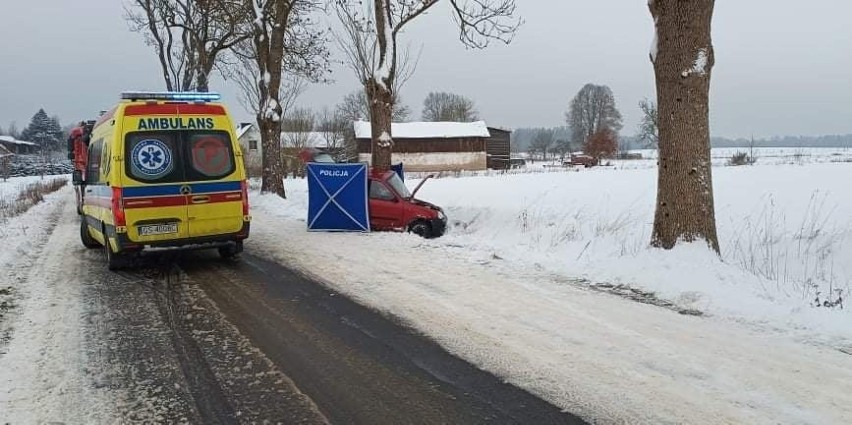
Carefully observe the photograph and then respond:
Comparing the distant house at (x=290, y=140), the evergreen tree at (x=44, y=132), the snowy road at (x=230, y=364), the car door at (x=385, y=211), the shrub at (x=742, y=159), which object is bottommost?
the snowy road at (x=230, y=364)

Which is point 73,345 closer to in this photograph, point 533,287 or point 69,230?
point 533,287

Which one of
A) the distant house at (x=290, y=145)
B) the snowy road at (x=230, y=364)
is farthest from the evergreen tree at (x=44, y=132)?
the snowy road at (x=230, y=364)

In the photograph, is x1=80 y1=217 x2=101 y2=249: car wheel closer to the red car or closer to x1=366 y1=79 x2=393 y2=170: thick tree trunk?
the red car

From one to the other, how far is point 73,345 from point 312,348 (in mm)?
2183

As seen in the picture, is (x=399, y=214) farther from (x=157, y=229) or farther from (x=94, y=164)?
(x=94, y=164)

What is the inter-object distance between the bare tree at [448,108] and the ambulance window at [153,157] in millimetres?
83744

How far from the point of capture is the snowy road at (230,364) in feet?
13.0

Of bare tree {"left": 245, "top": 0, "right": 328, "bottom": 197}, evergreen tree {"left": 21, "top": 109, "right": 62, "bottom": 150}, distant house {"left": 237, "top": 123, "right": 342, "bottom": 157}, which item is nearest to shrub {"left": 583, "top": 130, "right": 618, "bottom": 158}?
distant house {"left": 237, "top": 123, "right": 342, "bottom": 157}

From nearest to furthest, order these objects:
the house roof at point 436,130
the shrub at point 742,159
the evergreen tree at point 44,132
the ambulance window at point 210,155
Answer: the ambulance window at point 210,155, the shrub at point 742,159, the house roof at point 436,130, the evergreen tree at point 44,132

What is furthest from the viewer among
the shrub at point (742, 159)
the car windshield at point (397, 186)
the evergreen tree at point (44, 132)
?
the evergreen tree at point (44, 132)

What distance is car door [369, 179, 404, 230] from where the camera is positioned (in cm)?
1267

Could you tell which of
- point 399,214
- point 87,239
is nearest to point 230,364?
point 399,214

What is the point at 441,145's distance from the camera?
2783 inches

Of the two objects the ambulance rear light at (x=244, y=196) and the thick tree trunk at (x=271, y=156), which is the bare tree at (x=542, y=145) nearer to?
the thick tree trunk at (x=271, y=156)
